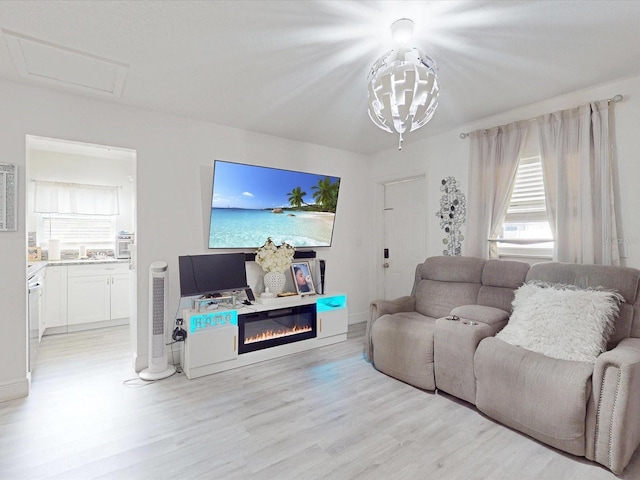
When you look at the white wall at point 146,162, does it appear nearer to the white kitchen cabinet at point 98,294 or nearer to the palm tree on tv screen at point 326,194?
the palm tree on tv screen at point 326,194

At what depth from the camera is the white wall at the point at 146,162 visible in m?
2.53

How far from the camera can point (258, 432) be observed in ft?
6.87

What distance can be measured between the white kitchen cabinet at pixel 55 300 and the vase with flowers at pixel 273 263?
2.68m

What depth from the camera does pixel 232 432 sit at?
6.88 feet

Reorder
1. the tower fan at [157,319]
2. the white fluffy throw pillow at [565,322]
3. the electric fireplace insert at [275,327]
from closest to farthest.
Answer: the white fluffy throw pillow at [565,322] < the tower fan at [157,319] < the electric fireplace insert at [275,327]

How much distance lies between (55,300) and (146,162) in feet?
8.20

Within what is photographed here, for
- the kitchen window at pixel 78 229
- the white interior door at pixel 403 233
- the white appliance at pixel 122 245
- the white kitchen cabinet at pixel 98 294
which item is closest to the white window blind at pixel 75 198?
the kitchen window at pixel 78 229

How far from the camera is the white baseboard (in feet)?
8.10

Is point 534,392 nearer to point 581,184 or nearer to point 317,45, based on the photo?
point 581,184

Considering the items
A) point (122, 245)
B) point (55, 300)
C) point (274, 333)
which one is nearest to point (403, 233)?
point (274, 333)

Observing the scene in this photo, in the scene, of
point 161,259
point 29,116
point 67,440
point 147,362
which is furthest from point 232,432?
point 29,116

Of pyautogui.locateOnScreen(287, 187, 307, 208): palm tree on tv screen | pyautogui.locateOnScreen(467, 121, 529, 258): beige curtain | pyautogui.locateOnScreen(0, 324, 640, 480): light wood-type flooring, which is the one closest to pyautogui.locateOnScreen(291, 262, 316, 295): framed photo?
pyautogui.locateOnScreen(287, 187, 307, 208): palm tree on tv screen

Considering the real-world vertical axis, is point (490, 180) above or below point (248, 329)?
above

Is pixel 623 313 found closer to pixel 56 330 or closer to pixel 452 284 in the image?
pixel 452 284
